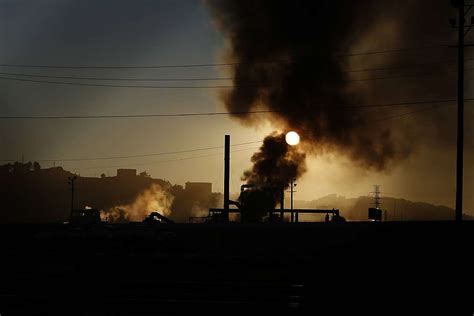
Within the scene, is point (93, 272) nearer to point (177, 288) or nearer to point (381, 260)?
point (177, 288)

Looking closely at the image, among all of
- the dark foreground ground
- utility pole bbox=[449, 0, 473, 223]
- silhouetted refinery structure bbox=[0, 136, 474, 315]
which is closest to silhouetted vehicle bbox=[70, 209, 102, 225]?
silhouetted refinery structure bbox=[0, 136, 474, 315]

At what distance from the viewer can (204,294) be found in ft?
46.3

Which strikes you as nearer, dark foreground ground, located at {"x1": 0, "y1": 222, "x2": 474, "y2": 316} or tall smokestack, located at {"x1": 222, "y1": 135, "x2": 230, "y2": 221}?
dark foreground ground, located at {"x1": 0, "y1": 222, "x2": 474, "y2": 316}

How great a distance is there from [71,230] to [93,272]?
57.9 ft

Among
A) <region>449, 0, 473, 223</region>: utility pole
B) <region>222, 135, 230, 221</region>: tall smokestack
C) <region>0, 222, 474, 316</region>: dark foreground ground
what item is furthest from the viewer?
<region>222, 135, 230, 221</region>: tall smokestack

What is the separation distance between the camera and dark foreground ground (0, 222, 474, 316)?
41.4 feet

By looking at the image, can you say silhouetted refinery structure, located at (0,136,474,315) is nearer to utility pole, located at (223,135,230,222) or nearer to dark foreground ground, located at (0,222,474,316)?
dark foreground ground, located at (0,222,474,316)

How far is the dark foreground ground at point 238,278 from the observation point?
12.6 m

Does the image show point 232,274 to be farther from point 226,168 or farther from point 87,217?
point 87,217

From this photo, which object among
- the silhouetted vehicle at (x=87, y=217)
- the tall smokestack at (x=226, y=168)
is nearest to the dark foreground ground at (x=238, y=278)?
the silhouetted vehicle at (x=87, y=217)

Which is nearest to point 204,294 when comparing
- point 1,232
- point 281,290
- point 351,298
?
point 281,290

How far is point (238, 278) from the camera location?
57.7ft

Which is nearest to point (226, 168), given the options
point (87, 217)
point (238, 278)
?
point (87, 217)

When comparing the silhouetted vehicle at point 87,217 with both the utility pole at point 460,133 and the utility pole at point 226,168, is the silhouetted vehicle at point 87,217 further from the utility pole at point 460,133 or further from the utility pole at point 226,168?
the utility pole at point 460,133
